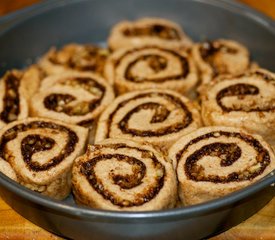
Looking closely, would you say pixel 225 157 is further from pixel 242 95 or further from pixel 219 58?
pixel 219 58

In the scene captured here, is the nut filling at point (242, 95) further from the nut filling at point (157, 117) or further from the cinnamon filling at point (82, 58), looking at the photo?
the cinnamon filling at point (82, 58)

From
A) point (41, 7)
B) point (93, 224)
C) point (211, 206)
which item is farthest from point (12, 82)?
point (211, 206)

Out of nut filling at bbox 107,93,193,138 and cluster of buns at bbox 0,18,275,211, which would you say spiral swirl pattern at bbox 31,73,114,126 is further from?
nut filling at bbox 107,93,193,138

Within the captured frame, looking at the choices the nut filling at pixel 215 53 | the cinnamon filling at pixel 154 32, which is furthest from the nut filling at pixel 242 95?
the cinnamon filling at pixel 154 32

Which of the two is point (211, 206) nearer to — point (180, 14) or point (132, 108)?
point (132, 108)

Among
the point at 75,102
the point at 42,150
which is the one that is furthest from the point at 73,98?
Answer: the point at 42,150

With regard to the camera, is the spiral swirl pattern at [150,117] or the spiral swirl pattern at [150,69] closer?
the spiral swirl pattern at [150,117]

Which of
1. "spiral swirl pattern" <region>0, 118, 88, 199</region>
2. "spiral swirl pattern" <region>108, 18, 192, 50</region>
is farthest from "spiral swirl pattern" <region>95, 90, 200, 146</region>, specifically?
"spiral swirl pattern" <region>108, 18, 192, 50</region>
